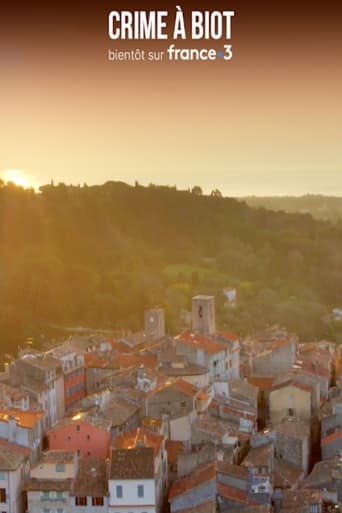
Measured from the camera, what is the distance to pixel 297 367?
35.8 ft

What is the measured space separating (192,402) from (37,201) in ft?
55.9

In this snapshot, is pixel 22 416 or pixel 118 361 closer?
pixel 22 416

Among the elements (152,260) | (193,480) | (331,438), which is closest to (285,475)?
(193,480)

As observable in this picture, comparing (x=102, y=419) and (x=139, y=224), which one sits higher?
(x=139, y=224)

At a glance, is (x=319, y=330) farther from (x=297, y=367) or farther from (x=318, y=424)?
(x=318, y=424)

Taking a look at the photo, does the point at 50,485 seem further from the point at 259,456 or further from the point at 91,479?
the point at 259,456

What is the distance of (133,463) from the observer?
6762mm

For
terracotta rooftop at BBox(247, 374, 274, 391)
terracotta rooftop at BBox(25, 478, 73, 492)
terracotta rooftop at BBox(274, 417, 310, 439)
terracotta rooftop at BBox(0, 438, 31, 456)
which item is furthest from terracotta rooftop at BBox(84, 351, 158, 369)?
terracotta rooftop at BBox(25, 478, 73, 492)

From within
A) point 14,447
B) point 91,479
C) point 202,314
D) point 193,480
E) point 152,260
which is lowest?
point 193,480

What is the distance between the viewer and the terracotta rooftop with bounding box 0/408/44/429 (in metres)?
7.75

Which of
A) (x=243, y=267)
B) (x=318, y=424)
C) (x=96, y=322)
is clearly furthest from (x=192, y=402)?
(x=243, y=267)

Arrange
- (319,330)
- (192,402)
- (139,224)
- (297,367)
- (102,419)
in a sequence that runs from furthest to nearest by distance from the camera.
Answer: (139,224)
(319,330)
(297,367)
(192,402)
(102,419)

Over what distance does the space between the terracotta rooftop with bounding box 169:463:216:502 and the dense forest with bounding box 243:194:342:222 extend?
21778mm

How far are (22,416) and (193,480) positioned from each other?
212 centimetres
